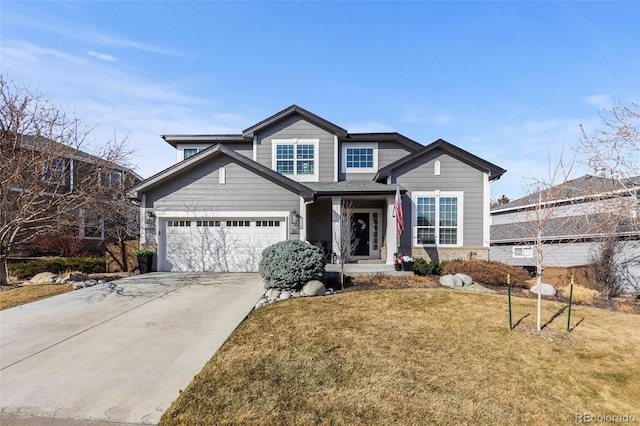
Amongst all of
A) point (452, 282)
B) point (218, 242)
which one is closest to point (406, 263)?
point (452, 282)

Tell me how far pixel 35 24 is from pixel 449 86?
1486 centimetres

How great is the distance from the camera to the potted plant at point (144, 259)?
12500mm

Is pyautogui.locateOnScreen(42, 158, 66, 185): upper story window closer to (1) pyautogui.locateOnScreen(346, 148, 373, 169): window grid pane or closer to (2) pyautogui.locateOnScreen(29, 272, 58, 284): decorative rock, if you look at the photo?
(2) pyautogui.locateOnScreen(29, 272, 58, 284): decorative rock

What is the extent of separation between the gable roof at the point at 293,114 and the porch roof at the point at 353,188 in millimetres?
2734

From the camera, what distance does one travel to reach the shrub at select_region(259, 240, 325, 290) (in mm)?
8830

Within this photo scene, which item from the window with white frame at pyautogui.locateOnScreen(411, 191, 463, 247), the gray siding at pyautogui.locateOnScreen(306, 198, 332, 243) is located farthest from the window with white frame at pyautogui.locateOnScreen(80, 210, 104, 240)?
the window with white frame at pyautogui.locateOnScreen(411, 191, 463, 247)

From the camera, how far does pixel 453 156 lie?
14.4 metres

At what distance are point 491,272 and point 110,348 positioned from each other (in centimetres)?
1148

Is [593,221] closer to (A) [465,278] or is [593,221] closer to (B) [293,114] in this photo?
(A) [465,278]

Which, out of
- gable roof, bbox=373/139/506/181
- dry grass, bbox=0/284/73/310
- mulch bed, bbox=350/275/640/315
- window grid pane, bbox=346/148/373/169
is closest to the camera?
dry grass, bbox=0/284/73/310

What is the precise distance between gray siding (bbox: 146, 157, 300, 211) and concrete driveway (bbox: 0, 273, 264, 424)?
4160mm

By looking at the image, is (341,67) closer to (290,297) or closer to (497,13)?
(497,13)

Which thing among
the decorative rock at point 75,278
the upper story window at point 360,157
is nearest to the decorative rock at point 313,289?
the decorative rock at point 75,278

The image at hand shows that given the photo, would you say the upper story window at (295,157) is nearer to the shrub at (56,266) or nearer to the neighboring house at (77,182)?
the neighboring house at (77,182)
